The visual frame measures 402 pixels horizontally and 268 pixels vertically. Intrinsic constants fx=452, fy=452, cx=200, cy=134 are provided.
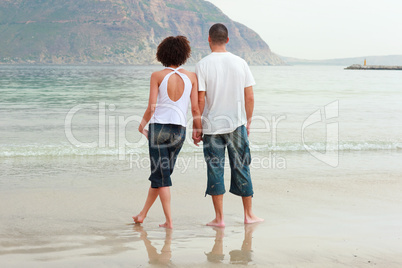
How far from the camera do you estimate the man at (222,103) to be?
159 inches

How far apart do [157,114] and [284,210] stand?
1.93 metres

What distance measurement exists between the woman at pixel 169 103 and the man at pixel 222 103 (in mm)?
122

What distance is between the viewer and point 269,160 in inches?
318

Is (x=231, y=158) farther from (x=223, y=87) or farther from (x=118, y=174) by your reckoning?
(x=118, y=174)

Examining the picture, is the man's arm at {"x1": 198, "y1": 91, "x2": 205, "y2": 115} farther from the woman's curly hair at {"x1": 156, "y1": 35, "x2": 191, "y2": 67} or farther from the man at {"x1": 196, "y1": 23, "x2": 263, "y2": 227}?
the woman's curly hair at {"x1": 156, "y1": 35, "x2": 191, "y2": 67}

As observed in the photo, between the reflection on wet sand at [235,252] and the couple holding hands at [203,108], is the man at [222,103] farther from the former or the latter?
the reflection on wet sand at [235,252]

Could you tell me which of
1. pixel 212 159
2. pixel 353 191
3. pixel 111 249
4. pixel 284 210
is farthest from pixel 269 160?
pixel 111 249

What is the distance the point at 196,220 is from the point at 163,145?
1.03 metres

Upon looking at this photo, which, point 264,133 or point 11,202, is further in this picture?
point 264,133

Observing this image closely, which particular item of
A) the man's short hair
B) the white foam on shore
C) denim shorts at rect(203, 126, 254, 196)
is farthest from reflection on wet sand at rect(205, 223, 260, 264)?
the white foam on shore

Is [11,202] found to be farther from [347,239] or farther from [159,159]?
[347,239]

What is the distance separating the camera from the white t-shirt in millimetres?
4023

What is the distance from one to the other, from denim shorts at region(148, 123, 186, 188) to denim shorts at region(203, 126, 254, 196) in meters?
0.31

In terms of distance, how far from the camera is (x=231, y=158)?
4223 millimetres
